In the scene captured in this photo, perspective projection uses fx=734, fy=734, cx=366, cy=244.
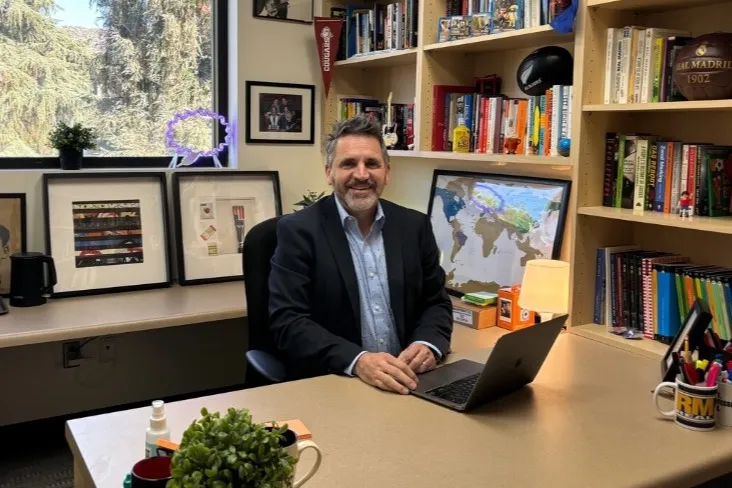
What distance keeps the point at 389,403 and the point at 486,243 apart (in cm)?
133

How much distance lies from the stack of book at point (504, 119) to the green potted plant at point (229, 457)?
1787 mm

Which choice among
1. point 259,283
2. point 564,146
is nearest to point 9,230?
point 259,283

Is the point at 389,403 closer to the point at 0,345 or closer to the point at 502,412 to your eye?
the point at 502,412

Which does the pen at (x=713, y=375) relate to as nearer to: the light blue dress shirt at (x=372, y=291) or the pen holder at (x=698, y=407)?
the pen holder at (x=698, y=407)

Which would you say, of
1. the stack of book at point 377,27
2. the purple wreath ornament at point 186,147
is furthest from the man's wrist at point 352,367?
the purple wreath ornament at point 186,147

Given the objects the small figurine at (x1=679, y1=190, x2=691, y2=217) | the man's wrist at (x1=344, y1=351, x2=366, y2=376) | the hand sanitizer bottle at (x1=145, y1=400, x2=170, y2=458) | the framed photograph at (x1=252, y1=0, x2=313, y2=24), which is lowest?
the man's wrist at (x1=344, y1=351, x2=366, y2=376)

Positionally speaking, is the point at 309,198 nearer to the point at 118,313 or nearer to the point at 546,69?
the point at 118,313

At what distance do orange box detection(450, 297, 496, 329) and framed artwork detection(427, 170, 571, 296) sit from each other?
20 centimetres

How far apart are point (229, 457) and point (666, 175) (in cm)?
177

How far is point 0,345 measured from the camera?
2.26 metres

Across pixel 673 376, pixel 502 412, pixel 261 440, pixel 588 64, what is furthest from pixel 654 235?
pixel 261 440

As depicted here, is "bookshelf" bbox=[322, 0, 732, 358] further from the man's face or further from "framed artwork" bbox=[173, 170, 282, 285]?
"framed artwork" bbox=[173, 170, 282, 285]

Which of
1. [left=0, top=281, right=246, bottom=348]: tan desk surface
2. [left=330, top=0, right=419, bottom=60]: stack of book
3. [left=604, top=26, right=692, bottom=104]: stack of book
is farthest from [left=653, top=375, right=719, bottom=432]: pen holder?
[left=330, top=0, right=419, bottom=60]: stack of book

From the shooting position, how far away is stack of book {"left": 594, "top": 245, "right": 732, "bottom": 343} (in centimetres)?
211
